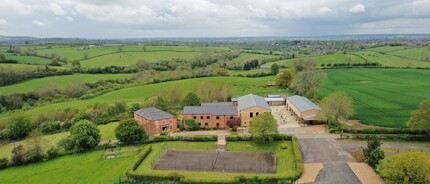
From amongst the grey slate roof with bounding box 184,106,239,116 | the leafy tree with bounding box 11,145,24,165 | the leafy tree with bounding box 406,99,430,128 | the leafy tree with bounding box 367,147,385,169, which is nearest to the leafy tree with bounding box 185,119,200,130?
the grey slate roof with bounding box 184,106,239,116

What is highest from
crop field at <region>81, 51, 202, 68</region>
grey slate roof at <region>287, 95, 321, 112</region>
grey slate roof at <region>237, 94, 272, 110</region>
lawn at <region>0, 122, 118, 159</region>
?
crop field at <region>81, 51, 202, 68</region>

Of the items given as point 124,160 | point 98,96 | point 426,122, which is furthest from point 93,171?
point 98,96

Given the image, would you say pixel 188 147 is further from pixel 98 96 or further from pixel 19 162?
pixel 98 96

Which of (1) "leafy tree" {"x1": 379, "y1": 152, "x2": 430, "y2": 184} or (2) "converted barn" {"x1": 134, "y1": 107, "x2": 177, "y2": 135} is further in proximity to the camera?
(2) "converted barn" {"x1": 134, "y1": 107, "x2": 177, "y2": 135}

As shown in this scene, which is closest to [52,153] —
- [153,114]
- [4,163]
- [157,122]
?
[4,163]

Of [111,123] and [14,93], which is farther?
[14,93]

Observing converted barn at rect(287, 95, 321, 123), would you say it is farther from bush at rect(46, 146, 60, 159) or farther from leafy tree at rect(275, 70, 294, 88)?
bush at rect(46, 146, 60, 159)

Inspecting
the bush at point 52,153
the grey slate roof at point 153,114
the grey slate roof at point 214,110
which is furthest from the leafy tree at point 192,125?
the bush at point 52,153

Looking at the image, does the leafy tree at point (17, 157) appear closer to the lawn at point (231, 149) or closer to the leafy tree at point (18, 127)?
the leafy tree at point (18, 127)
